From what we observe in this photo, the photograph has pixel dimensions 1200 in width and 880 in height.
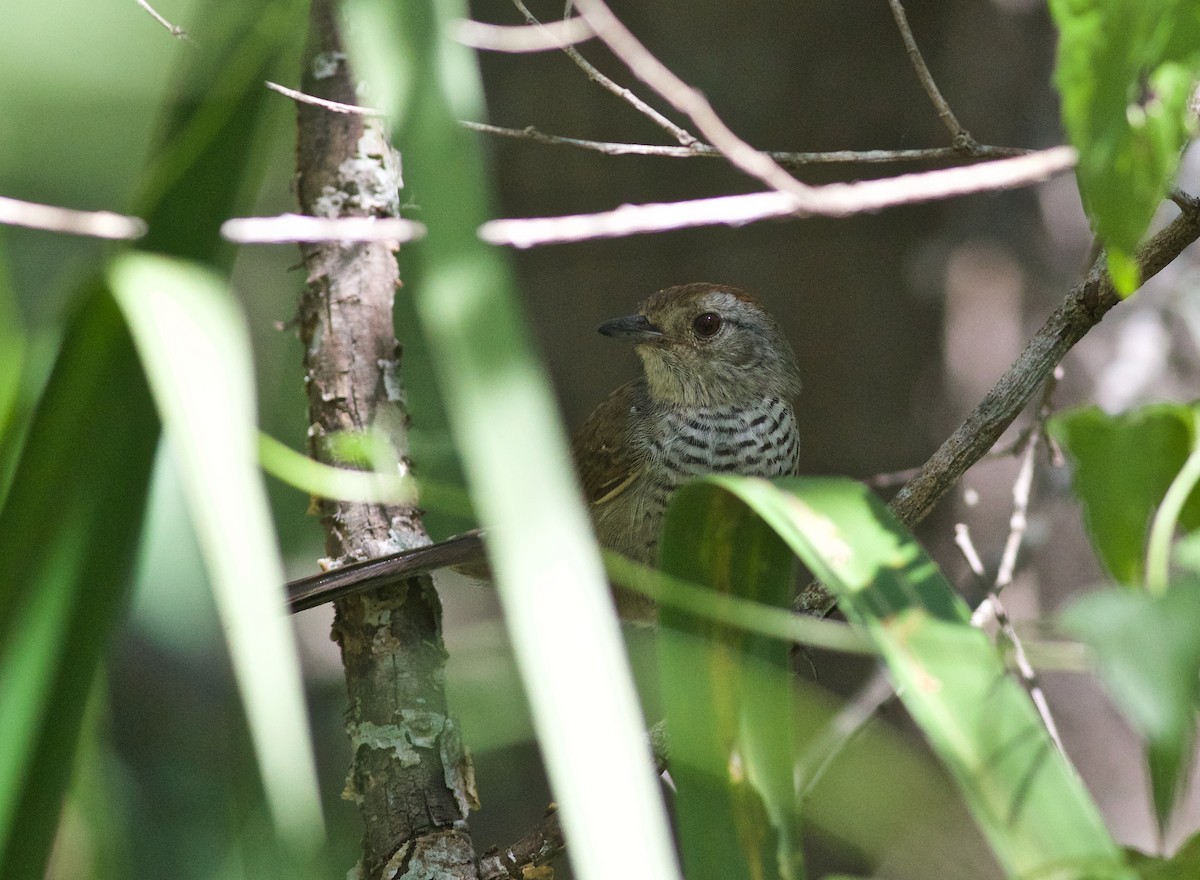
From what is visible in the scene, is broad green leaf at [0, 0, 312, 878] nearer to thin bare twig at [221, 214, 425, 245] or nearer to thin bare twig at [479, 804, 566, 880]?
thin bare twig at [221, 214, 425, 245]

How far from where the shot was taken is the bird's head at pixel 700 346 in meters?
3.38

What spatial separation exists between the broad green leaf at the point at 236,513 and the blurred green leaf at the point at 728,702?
1.19 ft

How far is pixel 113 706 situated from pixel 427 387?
1.21 meters

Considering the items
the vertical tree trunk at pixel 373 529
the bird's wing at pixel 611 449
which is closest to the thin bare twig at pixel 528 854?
the vertical tree trunk at pixel 373 529

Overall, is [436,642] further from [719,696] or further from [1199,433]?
[1199,433]

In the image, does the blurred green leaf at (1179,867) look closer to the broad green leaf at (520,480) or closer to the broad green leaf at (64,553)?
the broad green leaf at (520,480)

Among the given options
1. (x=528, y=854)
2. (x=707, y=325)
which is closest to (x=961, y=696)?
(x=528, y=854)

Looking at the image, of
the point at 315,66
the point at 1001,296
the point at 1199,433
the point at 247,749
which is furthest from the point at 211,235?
the point at 1001,296

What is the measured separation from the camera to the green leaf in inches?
24.1

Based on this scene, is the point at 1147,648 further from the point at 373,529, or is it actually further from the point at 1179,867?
the point at 373,529

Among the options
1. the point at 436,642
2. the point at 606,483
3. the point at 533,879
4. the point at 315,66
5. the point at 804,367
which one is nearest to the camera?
the point at 533,879

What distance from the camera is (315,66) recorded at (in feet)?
8.11

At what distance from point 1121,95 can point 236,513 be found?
74 cm

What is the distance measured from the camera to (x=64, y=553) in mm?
938
